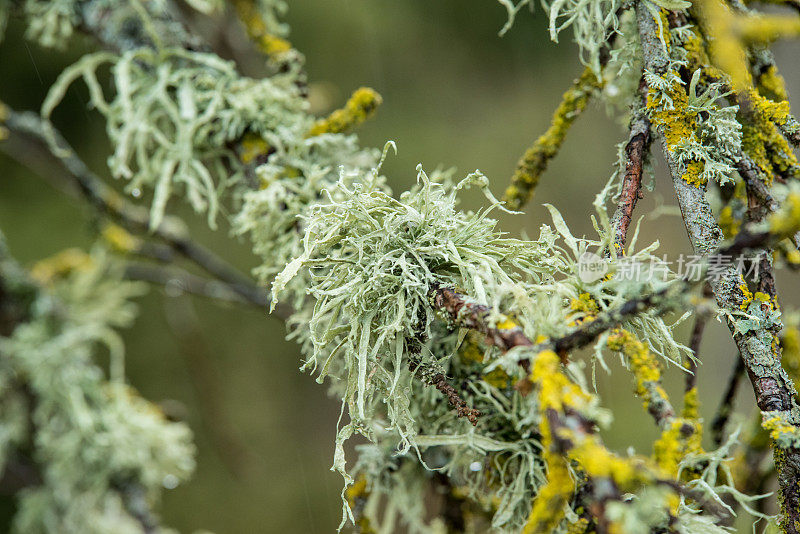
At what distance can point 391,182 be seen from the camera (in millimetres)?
2805

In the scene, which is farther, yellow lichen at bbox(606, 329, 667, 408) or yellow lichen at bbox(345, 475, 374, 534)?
yellow lichen at bbox(345, 475, 374, 534)

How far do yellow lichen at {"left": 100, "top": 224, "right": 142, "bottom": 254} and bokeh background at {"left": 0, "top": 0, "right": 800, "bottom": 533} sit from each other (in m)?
1.28

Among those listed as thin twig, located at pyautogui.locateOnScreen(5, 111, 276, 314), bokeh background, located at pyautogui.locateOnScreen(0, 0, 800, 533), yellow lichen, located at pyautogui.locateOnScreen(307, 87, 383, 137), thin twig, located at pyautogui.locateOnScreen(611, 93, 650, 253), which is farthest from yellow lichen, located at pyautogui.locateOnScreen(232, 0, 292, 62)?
bokeh background, located at pyautogui.locateOnScreen(0, 0, 800, 533)

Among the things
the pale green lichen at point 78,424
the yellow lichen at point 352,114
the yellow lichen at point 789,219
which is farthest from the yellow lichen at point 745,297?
the pale green lichen at point 78,424

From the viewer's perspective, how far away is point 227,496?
9.27 feet

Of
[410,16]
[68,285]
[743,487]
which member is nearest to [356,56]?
[410,16]

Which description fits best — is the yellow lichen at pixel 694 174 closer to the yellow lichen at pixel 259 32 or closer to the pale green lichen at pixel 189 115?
the pale green lichen at pixel 189 115

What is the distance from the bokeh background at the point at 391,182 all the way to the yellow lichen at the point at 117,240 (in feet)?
4.21

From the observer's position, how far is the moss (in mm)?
767

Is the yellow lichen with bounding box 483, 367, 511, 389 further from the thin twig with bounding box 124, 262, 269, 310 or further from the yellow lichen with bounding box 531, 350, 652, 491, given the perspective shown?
the thin twig with bounding box 124, 262, 269, 310

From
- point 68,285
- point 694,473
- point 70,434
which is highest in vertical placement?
point 694,473

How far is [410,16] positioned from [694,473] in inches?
102

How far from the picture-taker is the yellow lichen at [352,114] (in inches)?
31.9

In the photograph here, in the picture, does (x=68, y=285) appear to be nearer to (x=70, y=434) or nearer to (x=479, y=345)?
(x=70, y=434)
